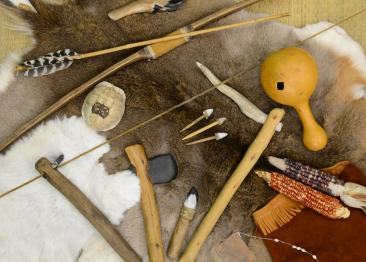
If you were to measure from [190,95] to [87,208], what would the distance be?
0.49 m

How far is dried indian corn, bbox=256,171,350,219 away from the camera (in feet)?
4.59

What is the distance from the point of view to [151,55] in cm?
150

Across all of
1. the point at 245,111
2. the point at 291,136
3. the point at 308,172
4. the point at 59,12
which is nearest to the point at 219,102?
the point at 245,111

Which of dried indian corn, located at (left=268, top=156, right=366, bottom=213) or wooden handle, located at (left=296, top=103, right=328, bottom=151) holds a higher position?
wooden handle, located at (left=296, top=103, right=328, bottom=151)

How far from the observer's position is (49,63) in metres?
1.50

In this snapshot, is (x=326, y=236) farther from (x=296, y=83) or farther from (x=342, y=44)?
(x=342, y=44)

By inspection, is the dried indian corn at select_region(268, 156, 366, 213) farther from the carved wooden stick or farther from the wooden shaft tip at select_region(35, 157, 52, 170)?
the wooden shaft tip at select_region(35, 157, 52, 170)

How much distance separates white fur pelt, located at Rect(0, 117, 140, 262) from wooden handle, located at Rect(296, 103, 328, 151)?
1.87 feet

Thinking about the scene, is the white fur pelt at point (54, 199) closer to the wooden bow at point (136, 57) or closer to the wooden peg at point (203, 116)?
the wooden bow at point (136, 57)

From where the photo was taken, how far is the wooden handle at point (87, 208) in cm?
145

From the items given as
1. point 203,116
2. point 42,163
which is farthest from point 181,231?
point 42,163

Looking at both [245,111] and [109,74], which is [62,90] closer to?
[109,74]

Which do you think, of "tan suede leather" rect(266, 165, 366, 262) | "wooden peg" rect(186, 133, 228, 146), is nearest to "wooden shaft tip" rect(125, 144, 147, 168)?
"wooden peg" rect(186, 133, 228, 146)

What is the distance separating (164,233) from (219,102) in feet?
1.54
